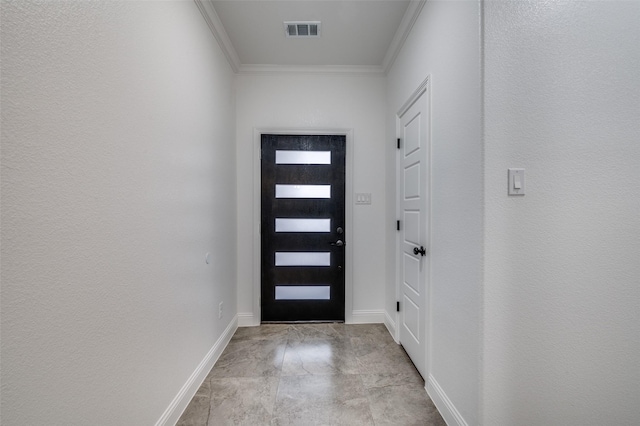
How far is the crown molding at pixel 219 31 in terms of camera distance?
6.45ft

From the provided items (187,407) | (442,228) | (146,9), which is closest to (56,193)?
(146,9)

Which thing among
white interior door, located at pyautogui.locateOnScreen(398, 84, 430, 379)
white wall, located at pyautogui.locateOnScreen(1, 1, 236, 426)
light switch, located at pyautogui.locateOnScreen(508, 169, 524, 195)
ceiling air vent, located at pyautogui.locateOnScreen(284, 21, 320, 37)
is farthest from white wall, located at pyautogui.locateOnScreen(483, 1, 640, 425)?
white wall, located at pyautogui.locateOnScreen(1, 1, 236, 426)

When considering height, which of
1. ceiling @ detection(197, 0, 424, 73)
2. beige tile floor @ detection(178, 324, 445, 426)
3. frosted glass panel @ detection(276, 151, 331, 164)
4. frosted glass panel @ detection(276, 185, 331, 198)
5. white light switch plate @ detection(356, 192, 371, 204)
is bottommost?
beige tile floor @ detection(178, 324, 445, 426)

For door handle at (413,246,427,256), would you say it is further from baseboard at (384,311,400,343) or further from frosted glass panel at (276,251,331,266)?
frosted glass panel at (276,251,331,266)

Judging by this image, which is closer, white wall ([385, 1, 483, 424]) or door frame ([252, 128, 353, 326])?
white wall ([385, 1, 483, 424])

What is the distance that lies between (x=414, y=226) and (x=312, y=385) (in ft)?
4.56

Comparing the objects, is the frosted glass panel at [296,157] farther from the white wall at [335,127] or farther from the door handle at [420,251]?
the door handle at [420,251]

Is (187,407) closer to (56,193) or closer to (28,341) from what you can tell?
(28,341)

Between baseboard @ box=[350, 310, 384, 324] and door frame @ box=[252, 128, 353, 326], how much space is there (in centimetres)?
5

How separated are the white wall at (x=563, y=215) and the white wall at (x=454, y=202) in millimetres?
66

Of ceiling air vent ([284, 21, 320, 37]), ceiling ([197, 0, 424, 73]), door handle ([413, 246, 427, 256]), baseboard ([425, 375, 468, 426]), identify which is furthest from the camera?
ceiling air vent ([284, 21, 320, 37])

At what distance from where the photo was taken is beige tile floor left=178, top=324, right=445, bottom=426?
1.64m

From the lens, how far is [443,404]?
1612mm

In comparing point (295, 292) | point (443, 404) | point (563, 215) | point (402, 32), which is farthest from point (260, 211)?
point (563, 215)
